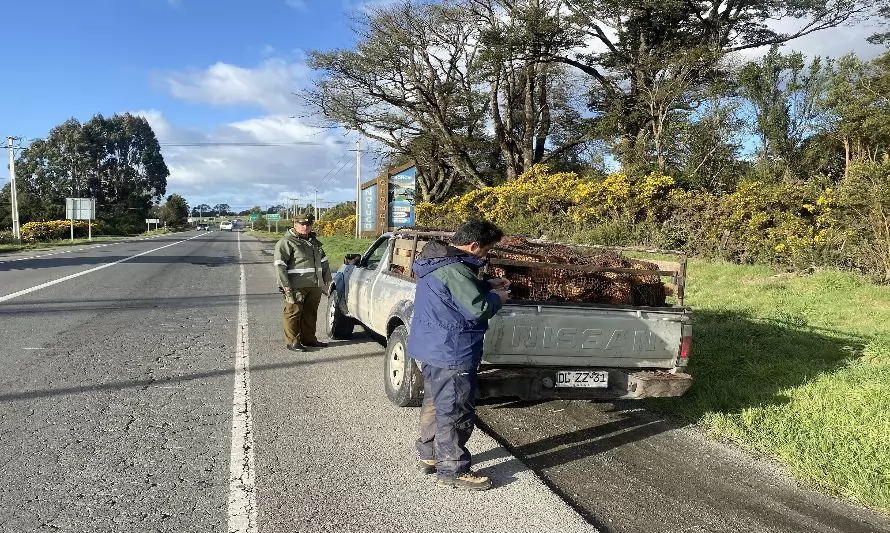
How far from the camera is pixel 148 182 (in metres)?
98.2

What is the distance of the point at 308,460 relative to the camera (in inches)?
161

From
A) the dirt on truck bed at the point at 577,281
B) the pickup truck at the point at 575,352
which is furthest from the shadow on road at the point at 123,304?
the pickup truck at the point at 575,352

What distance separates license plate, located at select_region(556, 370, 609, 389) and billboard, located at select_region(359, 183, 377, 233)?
128 feet

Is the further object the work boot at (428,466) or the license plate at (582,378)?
the license plate at (582,378)

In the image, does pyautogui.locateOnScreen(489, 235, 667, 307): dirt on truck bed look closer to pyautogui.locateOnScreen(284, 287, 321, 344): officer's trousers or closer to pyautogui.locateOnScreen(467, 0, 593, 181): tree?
pyautogui.locateOnScreen(284, 287, 321, 344): officer's trousers

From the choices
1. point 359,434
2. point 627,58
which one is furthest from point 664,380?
point 627,58

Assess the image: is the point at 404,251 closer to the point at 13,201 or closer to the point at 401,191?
the point at 401,191

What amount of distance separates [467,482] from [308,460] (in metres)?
1.10

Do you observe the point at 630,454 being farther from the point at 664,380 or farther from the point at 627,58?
the point at 627,58

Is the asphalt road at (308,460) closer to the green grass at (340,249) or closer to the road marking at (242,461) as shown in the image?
the road marking at (242,461)

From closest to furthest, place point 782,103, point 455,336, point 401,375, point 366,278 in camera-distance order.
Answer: point 455,336 → point 401,375 → point 366,278 → point 782,103

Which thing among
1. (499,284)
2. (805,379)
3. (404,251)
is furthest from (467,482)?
(805,379)

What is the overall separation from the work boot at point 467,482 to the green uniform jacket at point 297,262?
4260mm

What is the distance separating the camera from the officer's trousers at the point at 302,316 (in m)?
7.48
